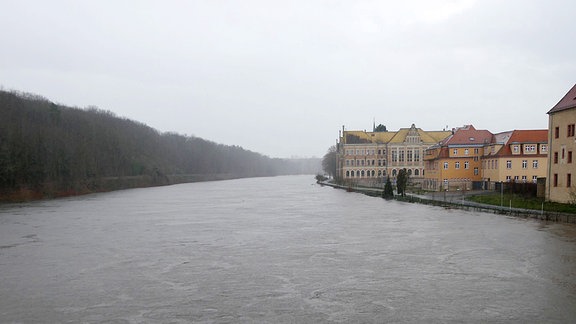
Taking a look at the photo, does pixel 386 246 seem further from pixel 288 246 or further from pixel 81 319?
pixel 81 319

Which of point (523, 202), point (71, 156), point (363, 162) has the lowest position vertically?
point (523, 202)

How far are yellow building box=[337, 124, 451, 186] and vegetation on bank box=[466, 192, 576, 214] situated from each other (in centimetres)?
3771

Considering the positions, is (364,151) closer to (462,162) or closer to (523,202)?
(462,162)

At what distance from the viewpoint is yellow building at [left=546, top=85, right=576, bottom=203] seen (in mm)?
31266

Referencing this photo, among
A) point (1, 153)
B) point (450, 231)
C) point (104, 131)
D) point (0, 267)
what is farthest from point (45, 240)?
point (104, 131)

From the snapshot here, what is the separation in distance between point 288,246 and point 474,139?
3882 centimetres

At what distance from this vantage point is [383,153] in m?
79.6

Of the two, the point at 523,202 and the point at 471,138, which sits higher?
the point at 471,138

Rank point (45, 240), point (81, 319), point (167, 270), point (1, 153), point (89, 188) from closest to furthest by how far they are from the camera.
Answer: point (81, 319) < point (167, 270) < point (45, 240) < point (1, 153) < point (89, 188)

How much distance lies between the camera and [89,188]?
60000mm

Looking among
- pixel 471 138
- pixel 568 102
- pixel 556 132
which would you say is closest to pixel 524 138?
pixel 471 138

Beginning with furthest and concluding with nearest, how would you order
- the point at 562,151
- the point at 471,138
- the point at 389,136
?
the point at 389,136
the point at 471,138
the point at 562,151

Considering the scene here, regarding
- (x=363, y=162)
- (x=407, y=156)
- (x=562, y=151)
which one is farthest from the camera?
(x=363, y=162)

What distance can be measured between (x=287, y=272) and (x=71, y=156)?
5064cm
